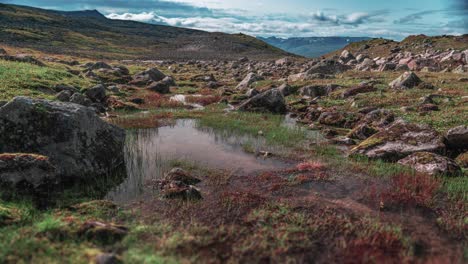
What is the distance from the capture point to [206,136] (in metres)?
21.8

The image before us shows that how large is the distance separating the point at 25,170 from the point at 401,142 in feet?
50.9

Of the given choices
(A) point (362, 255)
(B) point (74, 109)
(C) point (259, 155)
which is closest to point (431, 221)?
(A) point (362, 255)

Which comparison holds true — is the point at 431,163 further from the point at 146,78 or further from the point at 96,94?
the point at 146,78

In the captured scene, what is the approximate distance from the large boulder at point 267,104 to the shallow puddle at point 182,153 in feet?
25.3

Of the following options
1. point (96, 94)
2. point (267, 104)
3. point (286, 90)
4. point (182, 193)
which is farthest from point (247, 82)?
point (182, 193)

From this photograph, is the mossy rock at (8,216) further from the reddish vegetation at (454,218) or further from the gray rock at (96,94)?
the gray rock at (96,94)

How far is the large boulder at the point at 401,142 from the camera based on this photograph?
1569 centimetres

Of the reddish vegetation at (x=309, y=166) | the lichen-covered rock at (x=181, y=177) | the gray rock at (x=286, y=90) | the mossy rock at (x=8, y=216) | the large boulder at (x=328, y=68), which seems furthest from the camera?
the large boulder at (x=328, y=68)

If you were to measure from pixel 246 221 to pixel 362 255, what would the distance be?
3279mm

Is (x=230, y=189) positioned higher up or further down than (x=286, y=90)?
further down

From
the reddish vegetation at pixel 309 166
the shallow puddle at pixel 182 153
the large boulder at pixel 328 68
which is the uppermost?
the large boulder at pixel 328 68

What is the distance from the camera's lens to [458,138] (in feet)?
52.5

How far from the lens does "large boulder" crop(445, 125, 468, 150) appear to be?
15898 millimetres

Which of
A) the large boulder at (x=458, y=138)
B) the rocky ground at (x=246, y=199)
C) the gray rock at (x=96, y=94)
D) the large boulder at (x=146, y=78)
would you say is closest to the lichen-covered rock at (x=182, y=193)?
the rocky ground at (x=246, y=199)
